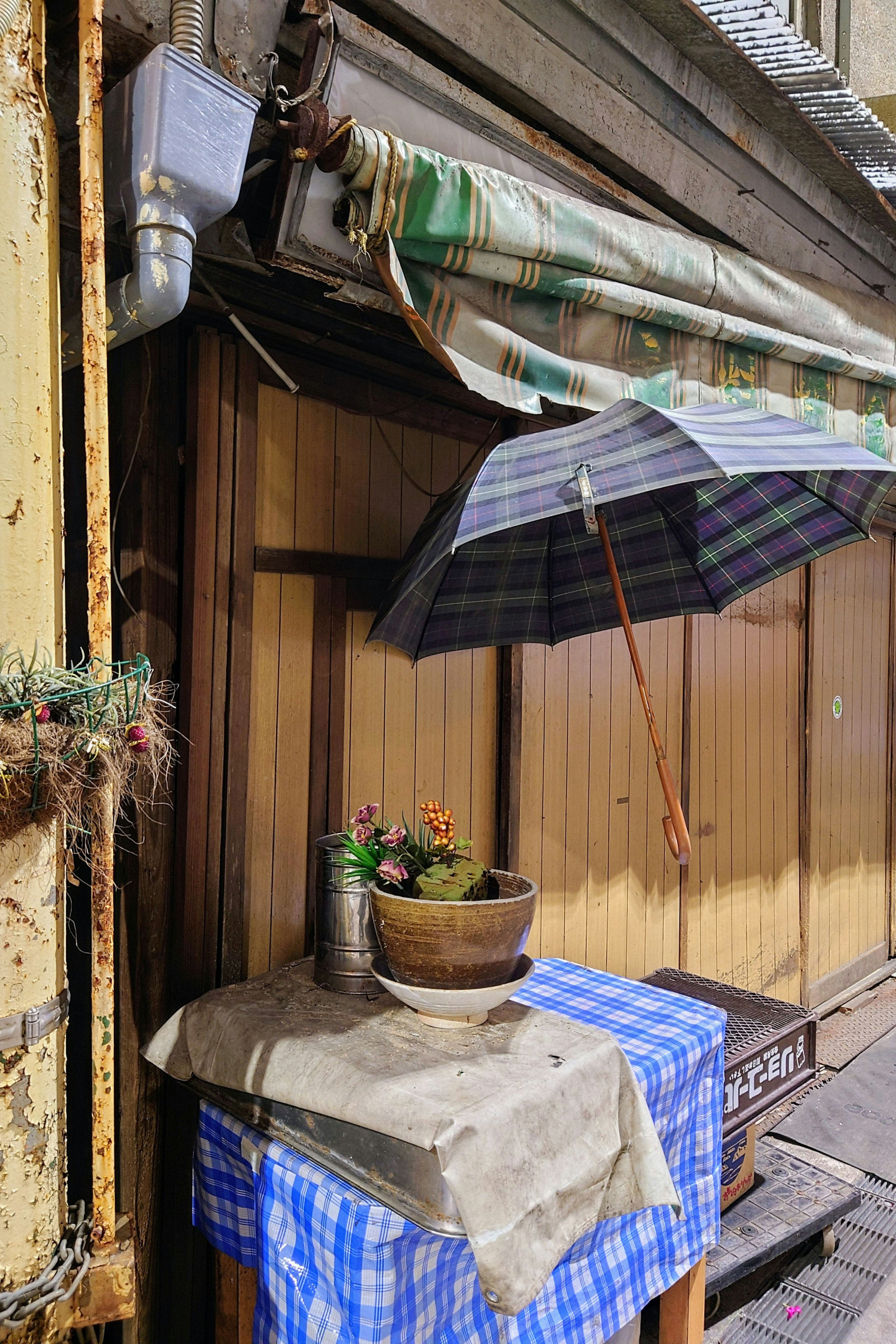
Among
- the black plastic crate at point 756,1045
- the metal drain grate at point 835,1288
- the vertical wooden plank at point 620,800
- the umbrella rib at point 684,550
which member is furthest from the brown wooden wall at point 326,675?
the metal drain grate at point 835,1288

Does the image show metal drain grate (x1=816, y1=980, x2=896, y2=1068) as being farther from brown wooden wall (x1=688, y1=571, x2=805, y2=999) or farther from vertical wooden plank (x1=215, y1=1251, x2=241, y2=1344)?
vertical wooden plank (x1=215, y1=1251, x2=241, y2=1344)

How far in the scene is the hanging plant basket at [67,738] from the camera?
5.24 ft

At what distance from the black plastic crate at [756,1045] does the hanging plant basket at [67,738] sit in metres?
2.37

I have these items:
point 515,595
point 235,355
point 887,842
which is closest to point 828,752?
point 887,842

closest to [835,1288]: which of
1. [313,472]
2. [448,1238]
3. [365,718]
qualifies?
[448,1238]

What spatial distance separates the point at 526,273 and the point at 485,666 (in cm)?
166

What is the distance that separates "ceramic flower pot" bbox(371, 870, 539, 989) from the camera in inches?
91.7

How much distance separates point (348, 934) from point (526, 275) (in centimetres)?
204

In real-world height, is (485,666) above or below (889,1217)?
above

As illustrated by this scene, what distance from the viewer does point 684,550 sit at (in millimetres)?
3354

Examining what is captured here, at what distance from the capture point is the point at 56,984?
1825 mm

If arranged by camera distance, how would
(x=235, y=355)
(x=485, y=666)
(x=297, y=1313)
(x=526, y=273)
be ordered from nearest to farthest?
(x=297, y=1313) < (x=526, y=273) < (x=235, y=355) < (x=485, y=666)

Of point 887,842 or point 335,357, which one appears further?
point 887,842

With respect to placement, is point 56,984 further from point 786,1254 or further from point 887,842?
point 887,842
